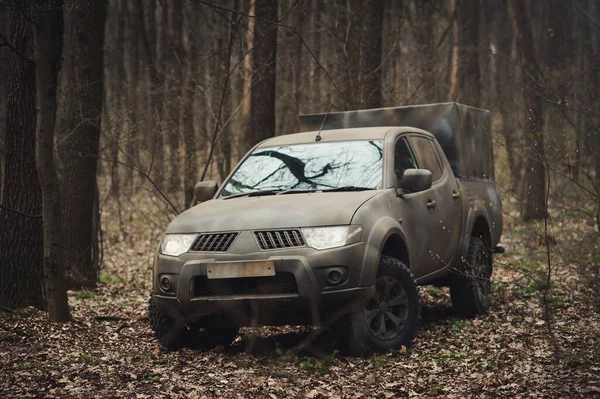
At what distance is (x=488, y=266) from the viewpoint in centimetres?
995

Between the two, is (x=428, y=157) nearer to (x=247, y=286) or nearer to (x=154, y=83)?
(x=247, y=286)

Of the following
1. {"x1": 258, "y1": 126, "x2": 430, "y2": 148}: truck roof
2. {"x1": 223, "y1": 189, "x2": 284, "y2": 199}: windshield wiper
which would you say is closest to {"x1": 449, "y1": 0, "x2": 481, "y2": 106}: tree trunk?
{"x1": 258, "y1": 126, "x2": 430, "y2": 148}: truck roof

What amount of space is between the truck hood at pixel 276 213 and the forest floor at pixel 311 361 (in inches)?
46.1

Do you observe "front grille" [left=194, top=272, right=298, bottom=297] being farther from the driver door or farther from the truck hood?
the driver door

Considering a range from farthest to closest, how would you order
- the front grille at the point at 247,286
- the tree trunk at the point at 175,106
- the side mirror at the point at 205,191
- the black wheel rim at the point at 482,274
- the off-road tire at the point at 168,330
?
the tree trunk at the point at 175,106 → the black wheel rim at the point at 482,274 → the side mirror at the point at 205,191 → the off-road tire at the point at 168,330 → the front grille at the point at 247,286

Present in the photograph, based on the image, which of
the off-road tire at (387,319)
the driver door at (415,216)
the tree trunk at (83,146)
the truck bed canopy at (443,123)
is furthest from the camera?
the tree trunk at (83,146)

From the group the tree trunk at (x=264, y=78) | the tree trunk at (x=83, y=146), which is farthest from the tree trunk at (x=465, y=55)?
the tree trunk at (x=83, y=146)

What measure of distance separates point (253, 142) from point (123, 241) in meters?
6.44

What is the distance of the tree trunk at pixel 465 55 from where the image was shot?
23873 mm

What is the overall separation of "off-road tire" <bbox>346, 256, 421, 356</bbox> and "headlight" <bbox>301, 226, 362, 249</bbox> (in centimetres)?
57

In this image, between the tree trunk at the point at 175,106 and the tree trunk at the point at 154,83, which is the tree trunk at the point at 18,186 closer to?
the tree trunk at the point at 154,83

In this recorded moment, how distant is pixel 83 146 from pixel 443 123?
202 inches

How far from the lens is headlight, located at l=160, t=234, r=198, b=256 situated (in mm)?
7062

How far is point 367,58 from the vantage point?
1595 centimetres
